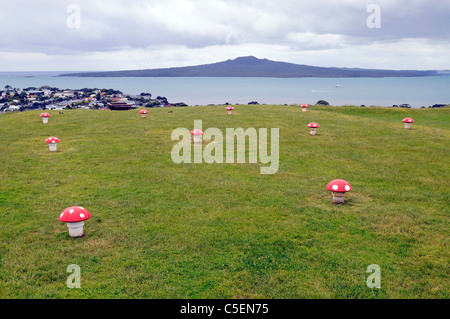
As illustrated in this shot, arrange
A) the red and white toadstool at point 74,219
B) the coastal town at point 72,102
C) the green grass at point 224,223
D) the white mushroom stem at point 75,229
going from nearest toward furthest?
the green grass at point 224,223 → the red and white toadstool at point 74,219 → the white mushroom stem at point 75,229 → the coastal town at point 72,102

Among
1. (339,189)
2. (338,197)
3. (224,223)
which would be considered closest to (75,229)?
(224,223)

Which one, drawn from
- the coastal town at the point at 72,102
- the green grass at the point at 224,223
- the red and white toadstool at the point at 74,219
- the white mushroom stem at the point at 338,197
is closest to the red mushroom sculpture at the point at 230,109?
the coastal town at the point at 72,102

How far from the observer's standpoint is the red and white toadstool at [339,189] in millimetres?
11453

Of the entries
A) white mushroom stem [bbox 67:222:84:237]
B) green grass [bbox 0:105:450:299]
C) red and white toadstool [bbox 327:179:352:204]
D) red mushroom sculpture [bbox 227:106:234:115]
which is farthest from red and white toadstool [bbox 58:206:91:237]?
red mushroom sculpture [bbox 227:106:234:115]

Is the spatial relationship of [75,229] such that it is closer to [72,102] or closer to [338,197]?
[338,197]

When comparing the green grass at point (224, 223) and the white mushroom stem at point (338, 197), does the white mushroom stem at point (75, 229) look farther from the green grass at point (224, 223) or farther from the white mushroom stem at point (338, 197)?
the white mushroom stem at point (338, 197)

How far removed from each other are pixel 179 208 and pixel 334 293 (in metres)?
6.00

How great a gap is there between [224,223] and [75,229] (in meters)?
4.27

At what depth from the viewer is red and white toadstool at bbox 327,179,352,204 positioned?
11.5 m

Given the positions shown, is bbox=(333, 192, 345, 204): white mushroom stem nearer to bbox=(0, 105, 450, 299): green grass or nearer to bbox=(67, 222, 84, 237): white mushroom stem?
bbox=(0, 105, 450, 299): green grass

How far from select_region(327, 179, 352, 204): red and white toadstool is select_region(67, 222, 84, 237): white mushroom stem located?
8.07m

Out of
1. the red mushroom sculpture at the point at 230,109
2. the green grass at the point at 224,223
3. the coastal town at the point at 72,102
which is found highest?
Result: the coastal town at the point at 72,102

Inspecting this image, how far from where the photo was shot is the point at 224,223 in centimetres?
1024

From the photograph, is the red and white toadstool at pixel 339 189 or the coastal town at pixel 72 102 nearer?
the red and white toadstool at pixel 339 189
